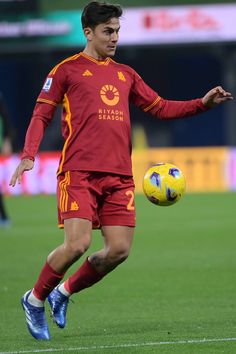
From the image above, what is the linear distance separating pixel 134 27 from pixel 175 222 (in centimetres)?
1386

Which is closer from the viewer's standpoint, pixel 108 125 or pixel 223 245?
pixel 108 125

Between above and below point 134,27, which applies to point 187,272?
below

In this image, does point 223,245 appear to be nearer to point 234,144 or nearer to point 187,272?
point 187,272

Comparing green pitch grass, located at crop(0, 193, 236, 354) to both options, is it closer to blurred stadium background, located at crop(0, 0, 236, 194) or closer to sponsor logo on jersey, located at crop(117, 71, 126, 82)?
sponsor logo on jersey, located at crop(117, 71, 126, 82)

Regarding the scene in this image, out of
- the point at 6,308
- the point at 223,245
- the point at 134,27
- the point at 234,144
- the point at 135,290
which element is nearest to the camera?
the point at 6,308

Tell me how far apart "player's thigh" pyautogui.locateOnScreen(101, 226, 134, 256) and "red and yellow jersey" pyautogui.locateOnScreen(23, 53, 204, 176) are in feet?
1.41

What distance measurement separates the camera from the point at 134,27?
3391cm

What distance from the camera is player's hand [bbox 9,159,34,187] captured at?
8570 millimetres

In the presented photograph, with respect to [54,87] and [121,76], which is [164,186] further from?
[54,87]

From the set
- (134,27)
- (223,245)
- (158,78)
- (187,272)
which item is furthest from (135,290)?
(158,78)

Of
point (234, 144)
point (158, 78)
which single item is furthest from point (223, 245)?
point (158, 78)

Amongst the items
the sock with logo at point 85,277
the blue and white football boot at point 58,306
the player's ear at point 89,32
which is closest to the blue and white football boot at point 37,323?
the blue and white football boot at point 58,306

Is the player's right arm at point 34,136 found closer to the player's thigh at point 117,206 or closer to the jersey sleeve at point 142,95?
the player's thigh at point 117,206

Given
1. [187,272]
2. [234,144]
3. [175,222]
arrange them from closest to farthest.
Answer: [187,272] → [175,222] → [234,144]
